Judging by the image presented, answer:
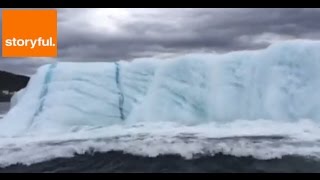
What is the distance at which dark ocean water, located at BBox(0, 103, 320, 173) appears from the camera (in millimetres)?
5711

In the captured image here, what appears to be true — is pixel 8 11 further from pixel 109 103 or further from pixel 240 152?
pixel 240 152

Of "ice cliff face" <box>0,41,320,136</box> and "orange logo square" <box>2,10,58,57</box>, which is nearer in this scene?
"orange logo square" <box>2,10,58,57</box>

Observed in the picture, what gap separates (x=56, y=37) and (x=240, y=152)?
2.52 m

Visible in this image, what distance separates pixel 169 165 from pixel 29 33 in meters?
2.17

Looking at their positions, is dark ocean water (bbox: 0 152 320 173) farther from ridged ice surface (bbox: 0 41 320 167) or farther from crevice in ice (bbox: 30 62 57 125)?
crevice in ice (bbox: 30 62 57 125)

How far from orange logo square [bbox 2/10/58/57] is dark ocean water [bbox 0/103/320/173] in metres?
1.29

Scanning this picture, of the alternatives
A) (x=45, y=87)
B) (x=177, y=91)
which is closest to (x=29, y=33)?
(x=45, y=87)

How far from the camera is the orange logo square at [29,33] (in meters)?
5.68

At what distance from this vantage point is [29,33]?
225 inches

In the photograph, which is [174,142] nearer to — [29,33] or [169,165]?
[169,165]

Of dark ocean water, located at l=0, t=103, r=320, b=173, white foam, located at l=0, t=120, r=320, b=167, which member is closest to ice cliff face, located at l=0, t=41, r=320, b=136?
white foam, located at l=0, t=120, r=320, b=167

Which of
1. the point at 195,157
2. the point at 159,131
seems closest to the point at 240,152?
the point at 195,157

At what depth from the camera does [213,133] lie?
6711 mm

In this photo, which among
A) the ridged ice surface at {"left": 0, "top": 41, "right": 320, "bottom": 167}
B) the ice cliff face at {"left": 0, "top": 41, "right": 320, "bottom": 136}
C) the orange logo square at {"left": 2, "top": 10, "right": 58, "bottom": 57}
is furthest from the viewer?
the ice cliff face at {"left": 0, "top": 41, "right": 320, "bottom": 136}
